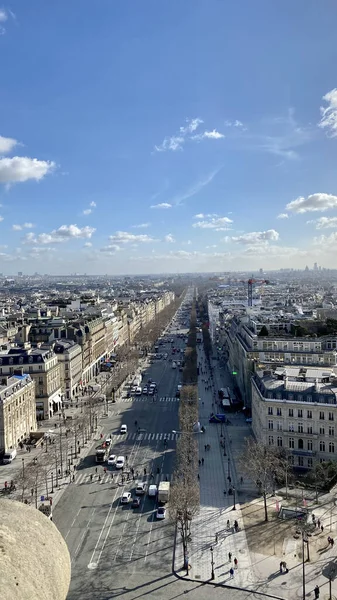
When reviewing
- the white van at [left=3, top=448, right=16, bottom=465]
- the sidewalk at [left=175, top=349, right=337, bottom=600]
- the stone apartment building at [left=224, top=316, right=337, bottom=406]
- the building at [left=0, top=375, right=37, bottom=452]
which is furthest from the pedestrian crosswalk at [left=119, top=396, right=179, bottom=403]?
the sidewalk at [left=175, top=349, right=337, bottom=600]

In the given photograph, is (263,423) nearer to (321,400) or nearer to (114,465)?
(321,400)

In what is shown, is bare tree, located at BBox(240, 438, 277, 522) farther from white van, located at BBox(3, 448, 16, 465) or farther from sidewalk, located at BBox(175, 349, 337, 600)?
white van, located at BBox(3, 448, 16, 465)

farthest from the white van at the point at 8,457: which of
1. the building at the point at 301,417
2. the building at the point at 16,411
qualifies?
the building at the point at 301,417

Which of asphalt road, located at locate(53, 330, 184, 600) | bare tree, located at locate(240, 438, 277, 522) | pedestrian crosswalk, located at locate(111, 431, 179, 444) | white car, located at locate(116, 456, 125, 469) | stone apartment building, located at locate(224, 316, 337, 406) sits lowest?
pedestrian crosswalk, located at locate(111, 431, 179, 444)

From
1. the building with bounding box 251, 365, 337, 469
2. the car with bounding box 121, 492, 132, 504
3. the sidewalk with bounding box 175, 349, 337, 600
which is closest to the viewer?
the sidewalk with bounding box 175, 349, 337, 600

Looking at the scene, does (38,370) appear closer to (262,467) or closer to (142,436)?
(142,436)

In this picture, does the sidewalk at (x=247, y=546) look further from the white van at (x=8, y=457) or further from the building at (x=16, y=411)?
the building at (x=16, y=411)
